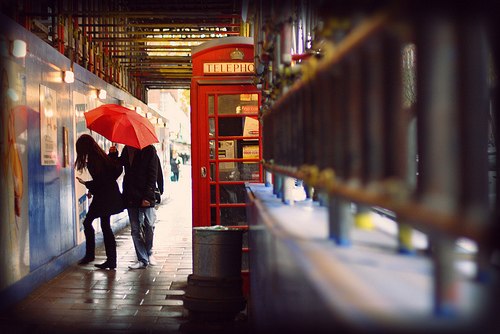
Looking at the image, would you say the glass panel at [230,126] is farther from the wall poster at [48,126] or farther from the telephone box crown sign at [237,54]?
the wall poster at [48,126]

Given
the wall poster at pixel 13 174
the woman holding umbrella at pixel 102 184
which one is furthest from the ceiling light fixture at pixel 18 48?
the woman holding umbrella at pixel 102 184

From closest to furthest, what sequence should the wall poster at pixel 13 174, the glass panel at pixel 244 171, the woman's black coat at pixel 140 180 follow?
the wall poster at pixel 13 174, the glass panel at pixel 244 171, the woman's black coat at pixel 140 180

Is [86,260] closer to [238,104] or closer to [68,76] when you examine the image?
[68,76]

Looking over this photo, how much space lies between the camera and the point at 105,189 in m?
8.97

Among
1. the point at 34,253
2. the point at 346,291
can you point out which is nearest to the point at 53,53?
the point at 34,253

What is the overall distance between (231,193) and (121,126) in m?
1.97

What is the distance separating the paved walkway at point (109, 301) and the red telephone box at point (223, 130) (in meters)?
1.15

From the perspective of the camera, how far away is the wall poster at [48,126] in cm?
816

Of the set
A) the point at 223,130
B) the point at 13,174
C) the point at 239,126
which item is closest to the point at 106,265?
the point at 13,174

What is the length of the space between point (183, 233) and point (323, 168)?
11.9 m

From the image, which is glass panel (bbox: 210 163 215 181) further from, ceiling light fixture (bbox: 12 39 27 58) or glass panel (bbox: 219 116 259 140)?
ceiling light fixture (bbox: 12 39 27 58)

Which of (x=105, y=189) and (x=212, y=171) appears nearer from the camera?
(x=212, y=171)

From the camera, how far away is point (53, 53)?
868 centimetres

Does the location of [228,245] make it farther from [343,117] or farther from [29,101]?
[343,117]
